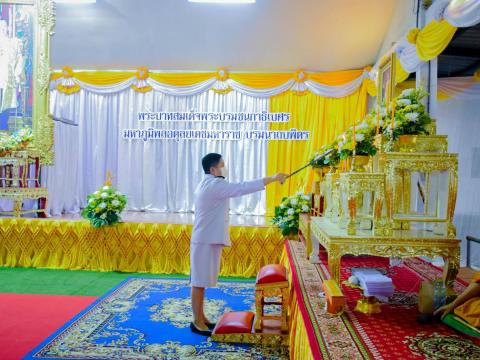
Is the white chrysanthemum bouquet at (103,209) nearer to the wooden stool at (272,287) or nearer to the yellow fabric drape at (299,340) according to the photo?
the wooden stool at (272,287)

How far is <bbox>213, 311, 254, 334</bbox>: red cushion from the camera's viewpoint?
3.04 metres

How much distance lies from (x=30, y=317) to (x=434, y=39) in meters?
4.42

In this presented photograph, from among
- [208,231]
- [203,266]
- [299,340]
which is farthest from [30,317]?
[299,340]

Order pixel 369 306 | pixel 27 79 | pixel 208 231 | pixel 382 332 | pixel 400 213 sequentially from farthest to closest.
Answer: pixel 27 79
pixel 208 231
pixel 400 213
pixel 369 306
pixel 382 332

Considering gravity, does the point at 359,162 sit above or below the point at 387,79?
below

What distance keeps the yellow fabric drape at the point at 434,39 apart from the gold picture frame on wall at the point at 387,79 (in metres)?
0.36

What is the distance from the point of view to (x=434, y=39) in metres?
3.94

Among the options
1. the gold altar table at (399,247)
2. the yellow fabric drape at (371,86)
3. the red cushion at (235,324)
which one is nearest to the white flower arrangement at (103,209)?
the red cushion at (235,324)

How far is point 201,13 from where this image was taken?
663 cm

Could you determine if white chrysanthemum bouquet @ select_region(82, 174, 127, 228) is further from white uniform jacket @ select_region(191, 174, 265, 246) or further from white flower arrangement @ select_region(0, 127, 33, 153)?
white uniform jacket @ select_region(191, 174, 265, 246)

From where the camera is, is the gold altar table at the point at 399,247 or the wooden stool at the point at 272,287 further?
the wooden stool at the point at 272,287

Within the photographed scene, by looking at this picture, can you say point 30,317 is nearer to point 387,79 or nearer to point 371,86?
point 387,79

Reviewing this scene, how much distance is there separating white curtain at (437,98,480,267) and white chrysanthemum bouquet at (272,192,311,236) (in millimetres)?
1740

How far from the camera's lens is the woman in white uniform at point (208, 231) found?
3.18 metres
